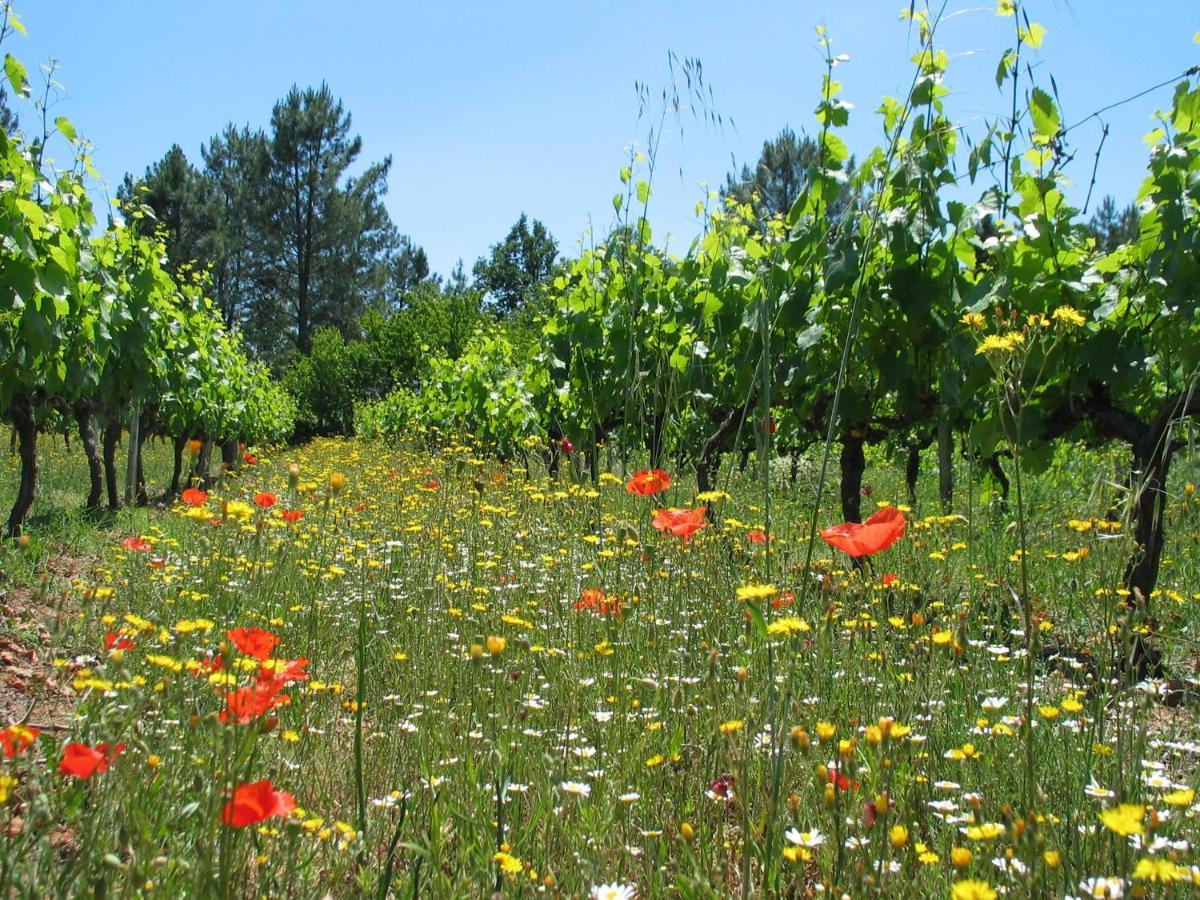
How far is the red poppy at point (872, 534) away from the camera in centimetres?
157

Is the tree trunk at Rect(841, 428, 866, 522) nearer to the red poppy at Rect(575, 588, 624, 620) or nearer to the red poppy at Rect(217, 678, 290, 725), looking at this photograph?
the red poppy at Rect(575, 588, 624, 620)

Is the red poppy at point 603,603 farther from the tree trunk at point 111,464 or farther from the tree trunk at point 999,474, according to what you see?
the tree trunk at point 111,464

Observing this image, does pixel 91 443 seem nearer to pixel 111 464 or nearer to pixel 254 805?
pixel 111 464

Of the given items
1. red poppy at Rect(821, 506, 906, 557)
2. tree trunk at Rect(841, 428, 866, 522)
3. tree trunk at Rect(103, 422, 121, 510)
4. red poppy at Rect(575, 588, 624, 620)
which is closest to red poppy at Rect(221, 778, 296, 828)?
red poppy at Rect(821, 506, 906, 557)

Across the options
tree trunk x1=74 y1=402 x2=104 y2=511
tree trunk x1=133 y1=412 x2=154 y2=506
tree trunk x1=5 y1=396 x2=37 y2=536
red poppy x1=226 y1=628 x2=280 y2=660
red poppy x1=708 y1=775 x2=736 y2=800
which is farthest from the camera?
tree trunk x1=133 y1=412 x2=154 y2=506

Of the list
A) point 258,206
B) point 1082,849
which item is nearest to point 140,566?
point 1082,849

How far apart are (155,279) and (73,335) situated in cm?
167

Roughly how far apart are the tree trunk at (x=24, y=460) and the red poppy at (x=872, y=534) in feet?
21.8

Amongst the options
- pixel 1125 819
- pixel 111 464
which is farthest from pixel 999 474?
pixel 111 464

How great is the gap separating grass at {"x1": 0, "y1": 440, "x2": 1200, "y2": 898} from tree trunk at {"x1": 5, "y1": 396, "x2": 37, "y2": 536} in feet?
10.4

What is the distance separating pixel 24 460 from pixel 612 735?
6419 mm

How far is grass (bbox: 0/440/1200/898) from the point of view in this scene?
54.7 inches

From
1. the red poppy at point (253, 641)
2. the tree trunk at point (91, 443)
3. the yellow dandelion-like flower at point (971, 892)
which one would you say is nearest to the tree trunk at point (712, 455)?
the red poppy at point (253, 641)

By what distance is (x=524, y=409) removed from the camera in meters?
9.68
